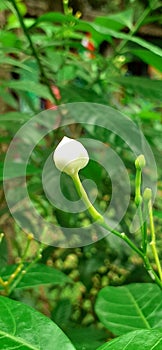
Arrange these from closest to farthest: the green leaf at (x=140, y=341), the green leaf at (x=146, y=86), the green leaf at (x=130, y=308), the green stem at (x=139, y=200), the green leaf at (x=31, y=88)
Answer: the green leaf at (x=140, y=341) → the green stem at (x=139, y=200) → the green leaf at (x=130, y=308) → the green leaf at (x=146, y=86) → the green leaf at (x=31, y=88)

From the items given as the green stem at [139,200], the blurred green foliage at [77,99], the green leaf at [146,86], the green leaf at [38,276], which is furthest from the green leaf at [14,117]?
the green stem at [139,200]

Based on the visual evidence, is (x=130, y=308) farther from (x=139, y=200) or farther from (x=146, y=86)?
(x=146, y=86)

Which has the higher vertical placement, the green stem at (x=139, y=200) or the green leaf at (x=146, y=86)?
the green leaf at (x=146, y=86)

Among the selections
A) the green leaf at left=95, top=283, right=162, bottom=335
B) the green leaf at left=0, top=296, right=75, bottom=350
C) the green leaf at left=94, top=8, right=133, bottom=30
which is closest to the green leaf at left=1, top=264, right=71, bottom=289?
the green leaf at left=95, top=283, right=162, bottom=335

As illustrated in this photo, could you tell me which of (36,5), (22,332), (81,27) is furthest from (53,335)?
(36,5)

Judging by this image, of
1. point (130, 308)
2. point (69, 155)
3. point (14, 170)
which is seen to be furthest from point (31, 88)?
point (69, 155)

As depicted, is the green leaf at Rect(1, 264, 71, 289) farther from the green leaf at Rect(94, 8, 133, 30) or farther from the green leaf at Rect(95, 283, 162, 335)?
the green leaf at Rect(94, 8, 133, 30)

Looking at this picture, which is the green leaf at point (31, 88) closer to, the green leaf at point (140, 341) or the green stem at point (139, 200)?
the green stem at point (139, 200)
